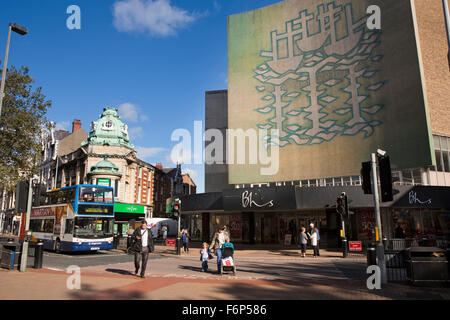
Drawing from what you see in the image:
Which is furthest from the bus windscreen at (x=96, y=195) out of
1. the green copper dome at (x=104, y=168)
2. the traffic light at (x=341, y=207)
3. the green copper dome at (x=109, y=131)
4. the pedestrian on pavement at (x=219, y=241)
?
the green copper dome at (x=109, y=131)

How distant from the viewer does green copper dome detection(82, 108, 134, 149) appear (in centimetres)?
4088

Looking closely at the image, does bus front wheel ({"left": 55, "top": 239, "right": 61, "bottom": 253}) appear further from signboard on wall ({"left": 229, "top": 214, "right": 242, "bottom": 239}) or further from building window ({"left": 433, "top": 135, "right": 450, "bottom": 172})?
building window ({"left": 433, "top": 135, "right": 450, "bottom": 172})

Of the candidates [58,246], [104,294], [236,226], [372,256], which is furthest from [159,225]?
[372,256]

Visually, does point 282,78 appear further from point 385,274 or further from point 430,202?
point 385,274

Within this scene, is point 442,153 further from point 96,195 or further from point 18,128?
point 18,128

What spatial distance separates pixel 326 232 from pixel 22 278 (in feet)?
79.0

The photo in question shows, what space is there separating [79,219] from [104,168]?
20.8 m

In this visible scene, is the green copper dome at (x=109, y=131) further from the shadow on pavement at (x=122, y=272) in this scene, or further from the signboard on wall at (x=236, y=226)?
the shadow on pavement at (x=122, y=272)

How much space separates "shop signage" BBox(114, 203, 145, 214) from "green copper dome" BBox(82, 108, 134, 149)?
7.78 meters

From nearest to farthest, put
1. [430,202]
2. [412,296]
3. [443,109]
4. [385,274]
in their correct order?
[412,296] → [385,274] → [430,202] → [443,109]

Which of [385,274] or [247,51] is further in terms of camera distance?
[247,51]

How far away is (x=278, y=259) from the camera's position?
1869 centimetres

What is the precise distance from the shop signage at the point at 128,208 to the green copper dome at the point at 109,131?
25.5 ft
